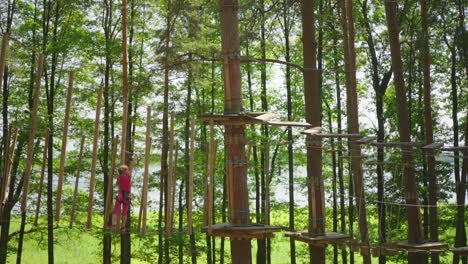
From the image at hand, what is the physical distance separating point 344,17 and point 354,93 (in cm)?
174

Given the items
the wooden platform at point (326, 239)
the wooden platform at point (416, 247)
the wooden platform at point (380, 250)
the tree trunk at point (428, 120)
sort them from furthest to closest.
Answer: the tree trunk at point (428, 120) → the wooden platform at point (416, 247) → the wooden platform at point (380, 250) → the wooden platform at point (326, 239)

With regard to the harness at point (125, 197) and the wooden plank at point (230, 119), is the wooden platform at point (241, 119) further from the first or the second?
the harness at point (125, 197)

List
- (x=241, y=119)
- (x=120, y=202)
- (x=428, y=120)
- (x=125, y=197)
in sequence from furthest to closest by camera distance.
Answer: (x=428, y=120) → (x=125, y=197) → (x=120, y=202) → (x=241, y=119)

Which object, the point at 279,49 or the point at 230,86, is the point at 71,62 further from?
the point at 230,86

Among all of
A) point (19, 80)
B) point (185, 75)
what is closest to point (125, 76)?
point (185, 75)

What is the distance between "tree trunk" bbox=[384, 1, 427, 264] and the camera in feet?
32.9

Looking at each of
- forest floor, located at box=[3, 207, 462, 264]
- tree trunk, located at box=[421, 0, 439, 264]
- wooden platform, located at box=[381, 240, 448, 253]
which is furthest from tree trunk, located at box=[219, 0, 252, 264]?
forest floor, located at box=[3, 207, 462, 264]

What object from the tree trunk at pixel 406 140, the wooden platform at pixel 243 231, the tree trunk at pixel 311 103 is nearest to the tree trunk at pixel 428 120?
the tree trunk at pixel 406 140

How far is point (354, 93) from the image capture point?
10867 mm

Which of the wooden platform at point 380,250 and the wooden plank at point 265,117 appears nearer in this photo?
the wooden plank at point 265,117

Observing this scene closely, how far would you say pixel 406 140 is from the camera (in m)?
10.7

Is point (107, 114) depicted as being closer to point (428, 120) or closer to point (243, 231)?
point (428, 120)

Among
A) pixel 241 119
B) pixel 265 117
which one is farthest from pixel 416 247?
pixel 241 119

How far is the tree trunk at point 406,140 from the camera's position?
10.0 metres
